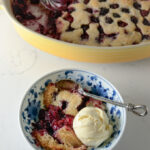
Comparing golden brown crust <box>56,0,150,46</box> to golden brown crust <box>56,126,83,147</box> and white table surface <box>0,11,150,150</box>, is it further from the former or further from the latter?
golden brown crust <box>56,126,83,147</box>

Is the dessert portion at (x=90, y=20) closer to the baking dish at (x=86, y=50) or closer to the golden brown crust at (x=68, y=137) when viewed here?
the baking dish at (x=86, y=50)

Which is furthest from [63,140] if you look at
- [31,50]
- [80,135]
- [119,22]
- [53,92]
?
[119,22]

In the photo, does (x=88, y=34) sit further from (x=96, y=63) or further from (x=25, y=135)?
(x=25, y=135)

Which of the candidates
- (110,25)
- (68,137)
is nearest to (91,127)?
(68,137)

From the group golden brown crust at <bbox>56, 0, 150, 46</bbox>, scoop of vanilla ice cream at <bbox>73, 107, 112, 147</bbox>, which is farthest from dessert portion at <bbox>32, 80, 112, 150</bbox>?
golden brown crust at <bbox>56, 0, 150, 46</bbox>

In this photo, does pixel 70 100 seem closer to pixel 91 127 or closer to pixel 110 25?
pixel 91 127

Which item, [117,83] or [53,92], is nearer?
[53,92]

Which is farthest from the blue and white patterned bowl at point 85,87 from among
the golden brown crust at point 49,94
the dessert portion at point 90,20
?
the dessert portion at point 90,20
